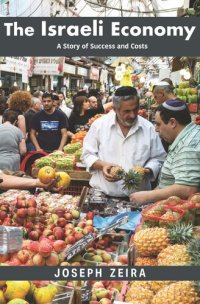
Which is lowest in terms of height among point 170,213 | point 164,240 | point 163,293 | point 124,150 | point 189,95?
point 163,293

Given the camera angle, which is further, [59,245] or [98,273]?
[59,245]

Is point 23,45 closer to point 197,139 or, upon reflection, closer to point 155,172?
point 197,139

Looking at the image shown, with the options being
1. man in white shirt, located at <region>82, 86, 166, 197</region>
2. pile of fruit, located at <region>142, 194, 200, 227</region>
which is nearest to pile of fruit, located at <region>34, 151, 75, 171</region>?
man in white shirt, located at <region>82, 86, 166, 197</region>

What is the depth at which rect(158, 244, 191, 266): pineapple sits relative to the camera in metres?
2.04

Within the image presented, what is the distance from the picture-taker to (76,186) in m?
5.28

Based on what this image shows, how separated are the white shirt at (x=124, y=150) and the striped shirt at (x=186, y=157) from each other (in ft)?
2.05

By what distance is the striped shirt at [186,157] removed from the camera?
9.46ft

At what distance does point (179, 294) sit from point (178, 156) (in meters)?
1.25

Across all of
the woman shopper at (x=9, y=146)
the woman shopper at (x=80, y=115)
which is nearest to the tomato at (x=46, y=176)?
the woman shopper at (x=9, y=146)

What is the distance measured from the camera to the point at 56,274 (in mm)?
1519

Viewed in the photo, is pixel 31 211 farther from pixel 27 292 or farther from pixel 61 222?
pixel 27 292

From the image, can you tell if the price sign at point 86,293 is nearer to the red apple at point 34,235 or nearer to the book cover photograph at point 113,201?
A: the book cover photograph at point 113,201

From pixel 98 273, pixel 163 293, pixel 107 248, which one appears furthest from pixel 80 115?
pixel 98 273

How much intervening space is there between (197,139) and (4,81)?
17345 mm
